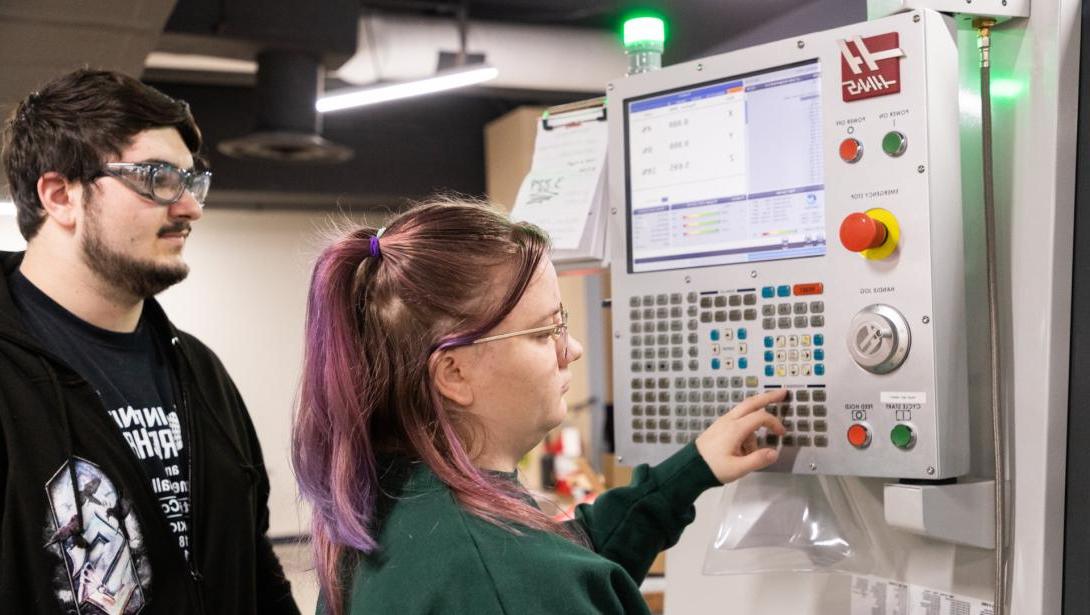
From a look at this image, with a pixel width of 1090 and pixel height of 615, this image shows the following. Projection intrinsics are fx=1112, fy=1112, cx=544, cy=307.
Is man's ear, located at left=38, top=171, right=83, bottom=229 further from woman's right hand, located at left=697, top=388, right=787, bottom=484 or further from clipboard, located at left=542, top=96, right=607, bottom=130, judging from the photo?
woman's right hand, located at left=697, top=388, right=787, bottom=484

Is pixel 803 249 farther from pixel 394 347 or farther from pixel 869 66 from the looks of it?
pixel 394 347

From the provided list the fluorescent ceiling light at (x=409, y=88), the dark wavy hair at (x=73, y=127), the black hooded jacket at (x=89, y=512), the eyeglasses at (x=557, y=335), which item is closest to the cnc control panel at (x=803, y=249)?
the eyeglasses at (x=557, y=335)

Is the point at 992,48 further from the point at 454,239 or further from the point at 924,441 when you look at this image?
the point at 454,239

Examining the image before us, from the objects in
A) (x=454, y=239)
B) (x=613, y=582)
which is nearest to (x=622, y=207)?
(x=454, y=239)

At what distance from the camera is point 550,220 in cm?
172

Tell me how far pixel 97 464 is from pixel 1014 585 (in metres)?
1.20

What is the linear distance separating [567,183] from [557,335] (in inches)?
22.9

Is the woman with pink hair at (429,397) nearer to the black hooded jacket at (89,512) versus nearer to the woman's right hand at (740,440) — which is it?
the woman's right hand at (740,440)

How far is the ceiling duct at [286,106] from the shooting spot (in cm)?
506

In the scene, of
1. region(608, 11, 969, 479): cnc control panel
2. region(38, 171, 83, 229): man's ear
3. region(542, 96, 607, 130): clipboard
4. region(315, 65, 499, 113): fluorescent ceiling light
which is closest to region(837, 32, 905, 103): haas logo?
Result: region(608, 11, 969, 479): cnc control panel

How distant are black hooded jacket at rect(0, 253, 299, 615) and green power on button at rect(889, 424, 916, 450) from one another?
1.02 metres

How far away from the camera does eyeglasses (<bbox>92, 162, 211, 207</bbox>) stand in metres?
1.72

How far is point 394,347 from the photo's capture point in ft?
3.69

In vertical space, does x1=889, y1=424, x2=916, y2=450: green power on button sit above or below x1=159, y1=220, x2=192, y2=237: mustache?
below
